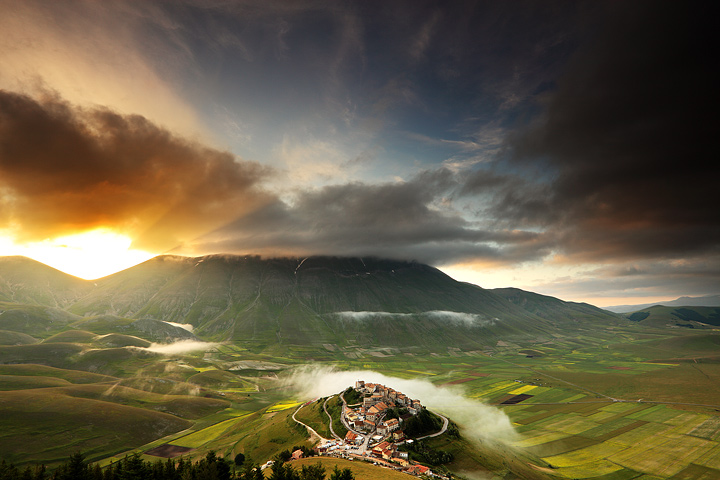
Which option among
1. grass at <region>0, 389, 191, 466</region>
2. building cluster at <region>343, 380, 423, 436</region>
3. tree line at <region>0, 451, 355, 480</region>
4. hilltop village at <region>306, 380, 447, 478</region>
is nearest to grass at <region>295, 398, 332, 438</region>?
hilltop village at <region>306, 380, 447, 478</region>

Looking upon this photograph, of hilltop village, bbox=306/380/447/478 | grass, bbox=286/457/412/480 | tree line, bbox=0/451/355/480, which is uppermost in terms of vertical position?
tree line, bbox=0/451/355/480

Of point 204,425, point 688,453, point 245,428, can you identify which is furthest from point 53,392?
point 688,453

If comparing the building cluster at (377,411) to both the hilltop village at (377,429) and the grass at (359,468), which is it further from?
the grass at (359,468)

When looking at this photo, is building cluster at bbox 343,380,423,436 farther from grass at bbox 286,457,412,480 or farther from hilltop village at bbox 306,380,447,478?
grass at bbox 286,457,412,480

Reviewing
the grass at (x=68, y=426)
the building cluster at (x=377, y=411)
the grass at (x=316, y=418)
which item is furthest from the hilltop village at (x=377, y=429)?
the grass at (x=68, y=426)

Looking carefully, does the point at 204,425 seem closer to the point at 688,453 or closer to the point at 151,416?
the point at 151,416

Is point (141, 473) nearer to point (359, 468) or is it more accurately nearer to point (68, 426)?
point (359, 468)

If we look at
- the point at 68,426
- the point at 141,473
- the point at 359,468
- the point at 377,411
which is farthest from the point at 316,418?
the point at 68,426

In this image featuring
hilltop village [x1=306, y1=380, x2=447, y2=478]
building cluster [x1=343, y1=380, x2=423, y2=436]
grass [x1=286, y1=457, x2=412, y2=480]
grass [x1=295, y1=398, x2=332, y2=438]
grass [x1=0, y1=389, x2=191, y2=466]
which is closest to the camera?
grass [x1=286, y1=457, x2=412, y2=480]
